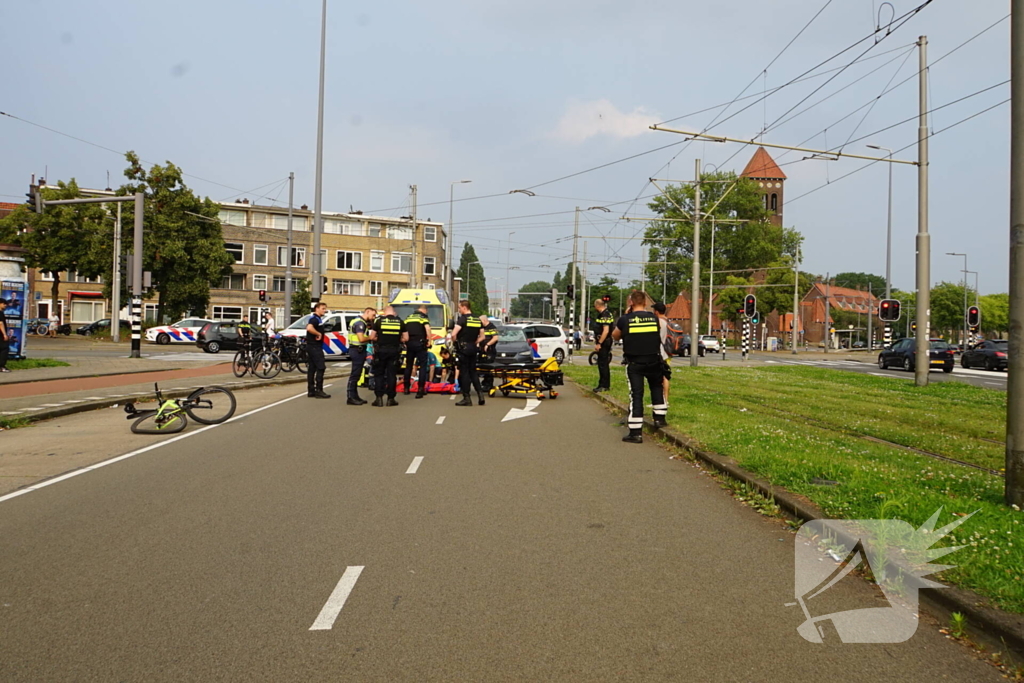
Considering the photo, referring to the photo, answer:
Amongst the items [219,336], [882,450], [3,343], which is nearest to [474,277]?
[219,336]

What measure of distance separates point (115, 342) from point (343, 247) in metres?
36.7

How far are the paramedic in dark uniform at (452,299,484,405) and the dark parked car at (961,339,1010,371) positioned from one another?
3521 centimetres

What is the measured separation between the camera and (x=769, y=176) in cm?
10088

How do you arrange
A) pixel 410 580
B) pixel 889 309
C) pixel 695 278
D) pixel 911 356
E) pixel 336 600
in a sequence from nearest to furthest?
pixel 336 600
pixel 410 580
pixel 889 309
pixel 695 278
pixel 911 356

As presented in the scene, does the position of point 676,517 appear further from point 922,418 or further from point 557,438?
point 922,418

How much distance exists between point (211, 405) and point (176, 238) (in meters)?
42.5

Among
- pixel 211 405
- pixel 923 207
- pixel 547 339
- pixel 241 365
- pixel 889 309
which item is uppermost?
pixel 923 207

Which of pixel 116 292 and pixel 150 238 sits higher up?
pixel 150 238

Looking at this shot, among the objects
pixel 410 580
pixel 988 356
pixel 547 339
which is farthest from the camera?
pixel 988 356

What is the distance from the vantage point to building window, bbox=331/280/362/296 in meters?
80.6

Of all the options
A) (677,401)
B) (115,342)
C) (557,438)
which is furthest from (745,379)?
(115,342)

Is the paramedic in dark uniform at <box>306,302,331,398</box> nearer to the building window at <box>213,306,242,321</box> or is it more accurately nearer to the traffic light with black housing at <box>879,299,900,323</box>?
the traffic light with black housing at <box>879,299,900,323</box>

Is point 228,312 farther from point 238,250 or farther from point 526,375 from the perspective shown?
point 526,375

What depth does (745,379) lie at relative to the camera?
2684cm
